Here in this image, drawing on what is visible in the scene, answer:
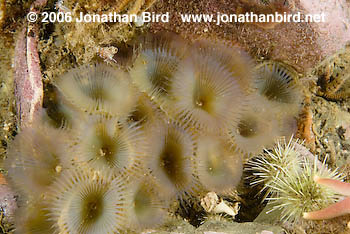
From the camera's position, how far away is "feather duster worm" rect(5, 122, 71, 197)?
2.05 metres

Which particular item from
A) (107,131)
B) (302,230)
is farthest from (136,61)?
(302,230)

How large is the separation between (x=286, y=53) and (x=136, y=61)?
55.8 inches

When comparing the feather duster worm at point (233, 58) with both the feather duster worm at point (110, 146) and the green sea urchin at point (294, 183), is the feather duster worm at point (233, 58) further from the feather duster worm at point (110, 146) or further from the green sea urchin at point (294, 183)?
the feather duster worm at point (110, 146)

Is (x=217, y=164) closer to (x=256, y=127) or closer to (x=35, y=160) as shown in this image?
(x=256, y=127)

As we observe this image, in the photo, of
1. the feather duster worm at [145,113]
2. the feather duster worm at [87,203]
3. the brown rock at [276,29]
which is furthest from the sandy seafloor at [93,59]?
the feather duster worm at [145,113]

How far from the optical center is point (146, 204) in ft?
7.59

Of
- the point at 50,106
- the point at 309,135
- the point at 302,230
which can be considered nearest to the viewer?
the point at 302,230

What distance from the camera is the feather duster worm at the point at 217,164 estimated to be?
8.13ft

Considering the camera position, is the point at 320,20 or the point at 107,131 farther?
the point at 320,20

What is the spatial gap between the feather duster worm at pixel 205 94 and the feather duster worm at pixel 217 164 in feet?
0.55

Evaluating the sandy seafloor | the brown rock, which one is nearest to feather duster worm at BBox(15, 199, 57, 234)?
the sandy seafloor

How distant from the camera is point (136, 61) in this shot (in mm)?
2432

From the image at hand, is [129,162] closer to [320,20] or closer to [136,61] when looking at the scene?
[136,61]

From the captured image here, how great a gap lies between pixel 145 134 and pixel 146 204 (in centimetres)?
58
